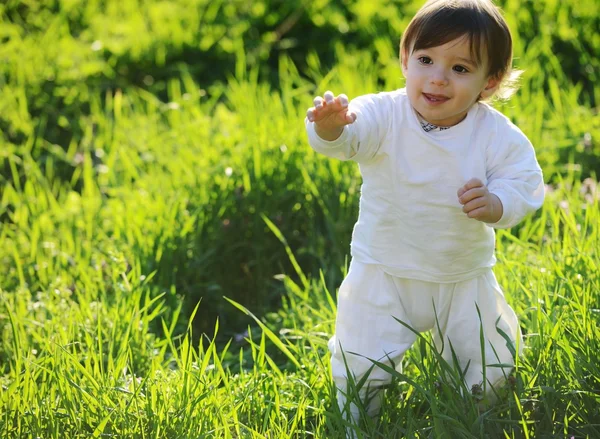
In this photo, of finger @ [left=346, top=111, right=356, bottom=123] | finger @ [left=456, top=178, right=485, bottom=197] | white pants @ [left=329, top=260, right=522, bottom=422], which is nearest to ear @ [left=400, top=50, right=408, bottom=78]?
finger @ [left=346, top=111, right=356, bottom=123]

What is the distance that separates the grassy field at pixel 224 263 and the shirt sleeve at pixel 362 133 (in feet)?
1.88

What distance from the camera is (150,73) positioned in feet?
17.5

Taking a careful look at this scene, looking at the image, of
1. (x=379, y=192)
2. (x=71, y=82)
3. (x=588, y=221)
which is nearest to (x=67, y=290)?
(x=379, y=192)

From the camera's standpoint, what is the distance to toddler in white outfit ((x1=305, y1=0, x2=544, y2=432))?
2254 millimetres

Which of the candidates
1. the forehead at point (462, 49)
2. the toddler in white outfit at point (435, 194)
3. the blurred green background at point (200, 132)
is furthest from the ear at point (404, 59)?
the blurred green background at point (200, 132)

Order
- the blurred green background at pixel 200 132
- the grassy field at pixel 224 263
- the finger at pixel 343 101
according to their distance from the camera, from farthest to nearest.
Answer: the blurred green background at pixel 200 132 < the grassy field at pixel 224 263 < the finger at pixel 343 101

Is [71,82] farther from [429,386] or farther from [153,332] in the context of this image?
[429,386]

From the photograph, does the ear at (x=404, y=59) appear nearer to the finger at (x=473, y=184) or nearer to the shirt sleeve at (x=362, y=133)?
the shirt sleeve at (x=362, y=133)

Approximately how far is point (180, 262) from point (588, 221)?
1.58 metres

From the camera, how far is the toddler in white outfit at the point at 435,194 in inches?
88.7

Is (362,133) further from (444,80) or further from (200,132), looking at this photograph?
(200,132)

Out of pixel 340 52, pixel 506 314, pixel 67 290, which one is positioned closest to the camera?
pixel 506 314

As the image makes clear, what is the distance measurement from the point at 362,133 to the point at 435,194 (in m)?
0.26

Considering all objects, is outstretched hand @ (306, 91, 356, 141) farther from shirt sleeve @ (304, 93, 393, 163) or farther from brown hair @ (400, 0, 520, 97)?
brown hair @ (400, 0, 520, 97)
